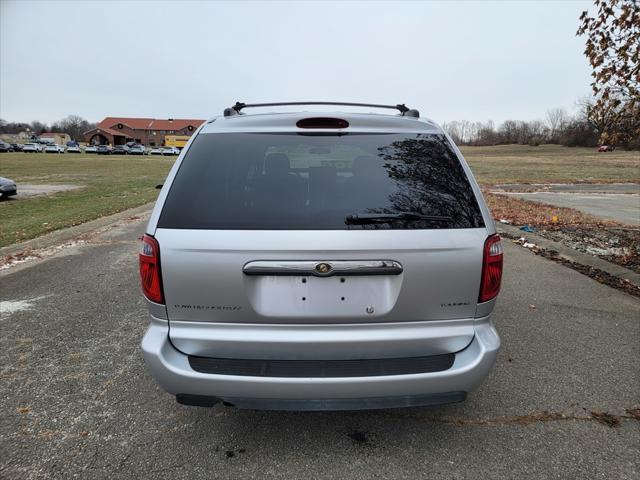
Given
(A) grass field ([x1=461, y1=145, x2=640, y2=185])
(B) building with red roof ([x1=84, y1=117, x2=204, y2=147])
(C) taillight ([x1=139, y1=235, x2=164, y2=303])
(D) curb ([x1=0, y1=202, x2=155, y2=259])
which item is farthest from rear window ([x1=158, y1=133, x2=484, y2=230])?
(B) building with red roof ([x1=84, y1=117, x2=204, y2=147])

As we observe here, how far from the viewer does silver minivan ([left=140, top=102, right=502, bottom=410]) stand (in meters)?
2.01

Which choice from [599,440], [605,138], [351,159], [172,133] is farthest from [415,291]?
[172,133]

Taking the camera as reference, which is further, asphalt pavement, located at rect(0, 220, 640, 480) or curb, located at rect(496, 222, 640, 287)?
curb, located at rect(496, 222, 640, 287)

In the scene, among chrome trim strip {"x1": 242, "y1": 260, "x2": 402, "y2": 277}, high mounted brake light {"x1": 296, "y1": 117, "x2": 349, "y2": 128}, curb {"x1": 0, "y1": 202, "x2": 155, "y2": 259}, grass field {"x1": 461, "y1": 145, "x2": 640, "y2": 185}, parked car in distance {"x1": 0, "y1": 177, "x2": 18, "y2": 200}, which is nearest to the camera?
chrome trim strip {"x1": 242, "y1": 260, "x2": 402, "y2": 277}

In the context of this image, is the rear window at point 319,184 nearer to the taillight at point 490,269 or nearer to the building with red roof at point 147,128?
the taillight at point 490,269

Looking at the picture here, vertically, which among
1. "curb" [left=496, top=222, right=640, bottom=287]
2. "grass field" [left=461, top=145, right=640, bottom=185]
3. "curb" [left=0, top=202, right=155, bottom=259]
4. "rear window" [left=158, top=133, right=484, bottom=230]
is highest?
"rear window" [left=158, top=133, right=484, bottom=230]

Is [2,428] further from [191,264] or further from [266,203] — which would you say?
[266,203]

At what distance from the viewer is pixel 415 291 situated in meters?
2.05

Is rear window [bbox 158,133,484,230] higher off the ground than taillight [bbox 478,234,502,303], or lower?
higher

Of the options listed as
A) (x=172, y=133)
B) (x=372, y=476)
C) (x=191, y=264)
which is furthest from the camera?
(x=172, y=133)

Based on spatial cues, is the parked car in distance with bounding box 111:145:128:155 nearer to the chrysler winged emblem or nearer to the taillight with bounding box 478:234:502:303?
the chrysler winged emblem

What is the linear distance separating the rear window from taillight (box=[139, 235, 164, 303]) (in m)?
0.11

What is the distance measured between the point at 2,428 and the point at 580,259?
6931mm

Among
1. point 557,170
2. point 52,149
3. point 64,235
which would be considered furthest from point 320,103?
point 52,149
